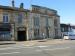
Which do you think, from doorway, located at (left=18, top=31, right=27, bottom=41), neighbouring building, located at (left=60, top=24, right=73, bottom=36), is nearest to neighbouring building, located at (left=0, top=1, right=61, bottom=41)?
doorway, located at (left=18, top=31, right=27, bottom=41)

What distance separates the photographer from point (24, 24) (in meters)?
56.4

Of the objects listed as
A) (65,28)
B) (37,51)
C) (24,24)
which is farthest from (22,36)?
(37,51)

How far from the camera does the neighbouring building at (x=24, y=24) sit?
5403cm

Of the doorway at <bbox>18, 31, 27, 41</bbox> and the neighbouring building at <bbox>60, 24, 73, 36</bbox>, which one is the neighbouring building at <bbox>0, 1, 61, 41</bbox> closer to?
the doorway at <bbox>18, 31, 27, 41</bbox>

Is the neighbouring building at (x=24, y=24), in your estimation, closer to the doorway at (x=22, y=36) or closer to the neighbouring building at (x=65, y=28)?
the doorway at (x=22, y=36)

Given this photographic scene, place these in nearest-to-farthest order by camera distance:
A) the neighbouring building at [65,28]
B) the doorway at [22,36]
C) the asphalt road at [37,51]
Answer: the asphalt road at [37,51] → the doorway at [22,36] → the neighbouring building at [65,28]

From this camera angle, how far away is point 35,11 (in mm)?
60719

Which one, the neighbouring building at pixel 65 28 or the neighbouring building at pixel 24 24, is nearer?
the neighbouring building at pixel 24 24

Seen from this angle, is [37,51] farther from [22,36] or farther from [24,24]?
[22,36]

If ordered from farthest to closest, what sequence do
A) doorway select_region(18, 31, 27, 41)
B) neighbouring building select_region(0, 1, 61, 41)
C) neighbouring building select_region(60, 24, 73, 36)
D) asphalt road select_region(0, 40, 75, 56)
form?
neighbouring building select_region(60, 24, 73, 36) < doorway select_region(18, 31, 27, 41) < neighbouring building select_region(0, 1, 61, 41) < asphalt road select_region(0, 40, 75, 56)

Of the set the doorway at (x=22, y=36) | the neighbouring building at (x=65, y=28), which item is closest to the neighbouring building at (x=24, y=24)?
the doorway at (x=22, y=36)

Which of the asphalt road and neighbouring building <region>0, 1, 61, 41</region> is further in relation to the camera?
neighbouring building <region>0, 1, 61, 41</region>

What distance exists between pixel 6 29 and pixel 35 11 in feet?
31.1

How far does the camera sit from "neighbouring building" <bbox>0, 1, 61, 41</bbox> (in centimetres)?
5403
